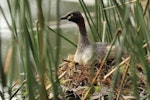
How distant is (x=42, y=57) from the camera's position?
971 mm

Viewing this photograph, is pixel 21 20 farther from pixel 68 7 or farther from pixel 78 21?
pixel 68 7

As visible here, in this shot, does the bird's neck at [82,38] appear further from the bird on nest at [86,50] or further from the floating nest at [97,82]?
the floating nest at [97,82]

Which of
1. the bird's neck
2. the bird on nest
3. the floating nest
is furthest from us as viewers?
the bird's neck

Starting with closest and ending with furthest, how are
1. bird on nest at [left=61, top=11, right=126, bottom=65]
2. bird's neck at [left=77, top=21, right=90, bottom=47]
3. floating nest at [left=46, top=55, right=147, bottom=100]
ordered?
floating nest at [left=46, top=55, right=147, bottom=100], bird on nest at [left=61, top=11, right=126, bottom=65], bird's neck at [left=77, top=21, right=90, bottom=47]

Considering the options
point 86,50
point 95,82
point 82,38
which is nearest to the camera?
point 95,82

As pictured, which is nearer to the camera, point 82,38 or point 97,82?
point 97,82

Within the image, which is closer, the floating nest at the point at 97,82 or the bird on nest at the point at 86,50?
the floating nest at the point at 97,82

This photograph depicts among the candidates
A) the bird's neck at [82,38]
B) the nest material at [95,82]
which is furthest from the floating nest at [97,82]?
the bird's neck at [82,38]

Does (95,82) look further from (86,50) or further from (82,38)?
(82,38)

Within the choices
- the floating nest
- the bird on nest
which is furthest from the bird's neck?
the floating nest

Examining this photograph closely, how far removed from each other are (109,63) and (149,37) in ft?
3.06

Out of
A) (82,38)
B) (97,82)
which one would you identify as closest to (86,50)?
(82,38)

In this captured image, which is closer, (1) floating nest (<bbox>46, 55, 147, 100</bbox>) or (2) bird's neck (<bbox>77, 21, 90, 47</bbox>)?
(1) floating nest (<bbox>46, 55, 147, 100</bbox>)

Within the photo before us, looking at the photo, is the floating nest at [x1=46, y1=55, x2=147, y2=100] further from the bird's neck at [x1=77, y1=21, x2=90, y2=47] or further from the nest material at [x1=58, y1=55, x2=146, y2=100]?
the bird's neck at [x1=77, y1=21, x2=90, y2=47]
